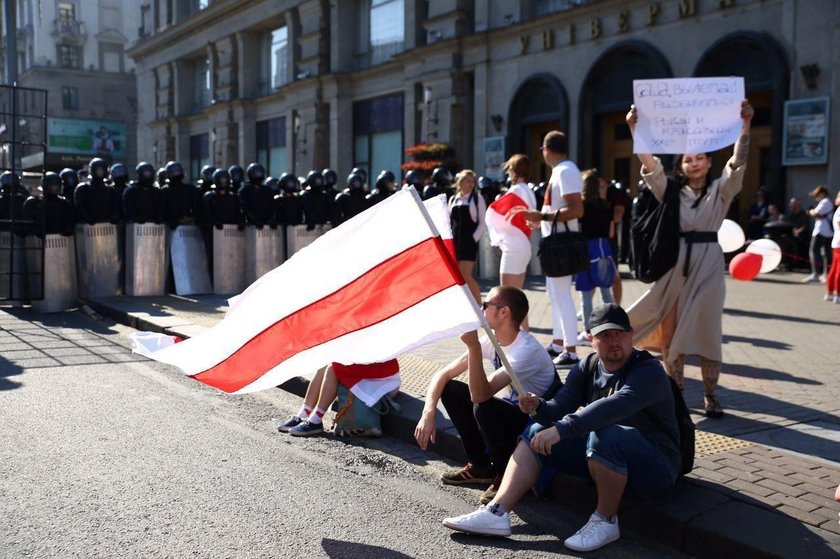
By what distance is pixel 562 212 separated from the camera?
707cm

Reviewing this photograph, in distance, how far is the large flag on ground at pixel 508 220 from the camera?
794 centimetres

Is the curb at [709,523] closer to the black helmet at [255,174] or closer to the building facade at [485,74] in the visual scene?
the black helmet at [255,174]

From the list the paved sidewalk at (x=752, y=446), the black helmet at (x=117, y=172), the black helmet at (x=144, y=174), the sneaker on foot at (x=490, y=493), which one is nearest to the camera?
the paved sidewalk at (x=752, y=446)

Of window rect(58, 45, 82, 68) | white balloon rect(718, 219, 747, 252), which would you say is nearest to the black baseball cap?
white balloon rect(718, 219, 747, 252)

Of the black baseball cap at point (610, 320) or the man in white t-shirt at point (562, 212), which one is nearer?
the black baseball cap at point (610, 320)

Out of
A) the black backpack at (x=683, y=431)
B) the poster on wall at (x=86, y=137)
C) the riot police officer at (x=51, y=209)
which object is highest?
the poster on wall at (x=86, y=137)

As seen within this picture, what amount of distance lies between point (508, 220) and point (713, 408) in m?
2.96

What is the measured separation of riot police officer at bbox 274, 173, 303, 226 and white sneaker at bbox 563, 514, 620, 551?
10892 mm

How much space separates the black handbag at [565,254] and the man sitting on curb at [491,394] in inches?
105

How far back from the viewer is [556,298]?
7449mm

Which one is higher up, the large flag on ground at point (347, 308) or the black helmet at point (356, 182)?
the black helmet at point (356, 182)

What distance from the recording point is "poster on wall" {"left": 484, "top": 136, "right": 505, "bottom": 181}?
81.8 ft

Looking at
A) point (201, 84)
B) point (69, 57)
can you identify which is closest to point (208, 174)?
point (201, 84)

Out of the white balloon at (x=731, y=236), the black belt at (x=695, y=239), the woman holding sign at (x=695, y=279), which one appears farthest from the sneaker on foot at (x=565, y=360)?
the white balloon at (x=731, y=236)
